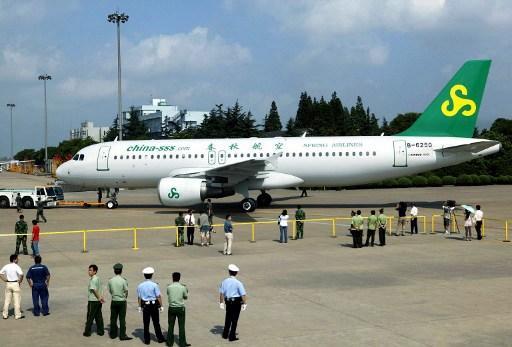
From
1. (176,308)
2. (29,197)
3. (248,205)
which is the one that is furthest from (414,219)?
(29,197)

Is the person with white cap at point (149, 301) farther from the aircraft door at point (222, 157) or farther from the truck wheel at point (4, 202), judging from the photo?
the truck wheel at point (4, 202)

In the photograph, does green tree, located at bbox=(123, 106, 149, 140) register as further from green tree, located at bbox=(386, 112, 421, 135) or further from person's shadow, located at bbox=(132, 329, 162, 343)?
person's shadow, located at bbox=(132, 329, 162, 343)

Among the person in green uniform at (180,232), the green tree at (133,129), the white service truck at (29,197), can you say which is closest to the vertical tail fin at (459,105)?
the person in green uniform at (180,232)

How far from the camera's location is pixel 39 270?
12688 mm

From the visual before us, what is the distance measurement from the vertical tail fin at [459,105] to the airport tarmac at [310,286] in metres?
7.95

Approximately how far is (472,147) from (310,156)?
930 centimetres

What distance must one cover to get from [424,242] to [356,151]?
12.6 metres

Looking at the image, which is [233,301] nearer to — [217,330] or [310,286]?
[217,330]

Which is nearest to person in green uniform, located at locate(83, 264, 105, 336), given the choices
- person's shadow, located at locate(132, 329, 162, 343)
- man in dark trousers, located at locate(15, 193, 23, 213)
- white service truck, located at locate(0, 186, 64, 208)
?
person's shadow, located at locate(132, 329, 162, 343)

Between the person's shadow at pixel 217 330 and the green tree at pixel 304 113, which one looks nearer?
the person's shadow at pixel 217 330

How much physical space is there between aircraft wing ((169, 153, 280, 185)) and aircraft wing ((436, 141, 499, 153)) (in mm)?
9985

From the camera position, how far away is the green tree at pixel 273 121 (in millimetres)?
132000

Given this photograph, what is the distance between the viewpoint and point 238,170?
32.8 meters

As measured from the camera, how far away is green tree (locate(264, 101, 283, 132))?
132000mm
